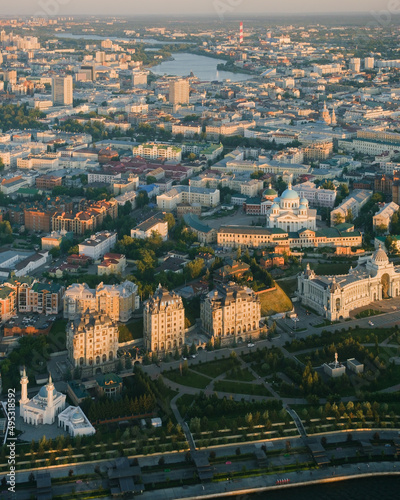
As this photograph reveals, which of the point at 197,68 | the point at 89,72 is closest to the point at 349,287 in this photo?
the point at 89,72

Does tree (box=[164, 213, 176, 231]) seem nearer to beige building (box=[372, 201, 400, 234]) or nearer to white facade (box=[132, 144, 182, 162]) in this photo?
beige building (box=[372, 201, 400, 234])

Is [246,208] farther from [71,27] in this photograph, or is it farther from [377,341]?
[71,27]

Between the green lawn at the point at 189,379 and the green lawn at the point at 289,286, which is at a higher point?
the green lawn at the point at 289,286

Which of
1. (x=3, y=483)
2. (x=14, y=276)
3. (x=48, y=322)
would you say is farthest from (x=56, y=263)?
(x=3, y=483)

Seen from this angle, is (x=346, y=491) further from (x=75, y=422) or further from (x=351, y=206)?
(x=351, y=206)

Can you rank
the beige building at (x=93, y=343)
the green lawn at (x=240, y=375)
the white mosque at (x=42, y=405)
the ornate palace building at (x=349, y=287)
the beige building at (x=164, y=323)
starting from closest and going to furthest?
the white mosque at (x=42, y=405)
the green lawn at (x=240, y=375)
the beige building at (x=93, y=343)
the beige building at (x=164, y=323)
the ornate palace building at (x=349, y=287)

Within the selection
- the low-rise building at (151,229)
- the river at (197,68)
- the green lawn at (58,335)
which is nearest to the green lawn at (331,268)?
the low-rise building at (151,229)

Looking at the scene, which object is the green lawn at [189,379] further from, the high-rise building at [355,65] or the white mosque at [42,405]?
the high-rise building at [355,65]
